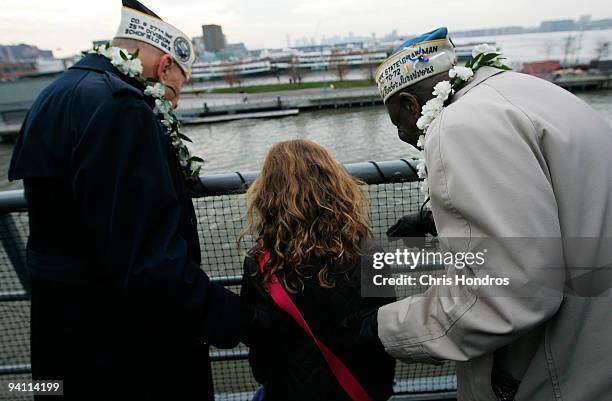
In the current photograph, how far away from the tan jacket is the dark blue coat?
0.93m

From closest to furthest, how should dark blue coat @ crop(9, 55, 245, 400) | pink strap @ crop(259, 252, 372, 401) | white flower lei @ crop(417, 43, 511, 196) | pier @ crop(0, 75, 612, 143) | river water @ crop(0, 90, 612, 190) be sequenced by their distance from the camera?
1. dark blue coat @ crop(9, 55, 245, 400)
2. white flower lei @ crop(417, 43, 511, 196)
3. pink strap @ crop(259, 252, 372, 401)
4. river water @ crop(0, 90, 612, 190)
5. pier @ crop(0, 75, 612, 143)

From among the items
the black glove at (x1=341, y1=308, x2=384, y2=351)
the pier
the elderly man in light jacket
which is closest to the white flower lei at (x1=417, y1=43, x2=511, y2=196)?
the elderly man in light jacket

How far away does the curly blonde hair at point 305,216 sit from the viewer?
71.2 inches

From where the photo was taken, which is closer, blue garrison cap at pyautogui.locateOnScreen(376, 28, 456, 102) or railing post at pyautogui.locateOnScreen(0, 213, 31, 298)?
blue garrison cap at pyautogui.locateOnScreen(376, 28, 456, 102)

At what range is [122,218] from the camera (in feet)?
4.90

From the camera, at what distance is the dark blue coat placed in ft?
4.91

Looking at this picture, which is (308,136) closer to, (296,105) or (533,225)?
(296,105)

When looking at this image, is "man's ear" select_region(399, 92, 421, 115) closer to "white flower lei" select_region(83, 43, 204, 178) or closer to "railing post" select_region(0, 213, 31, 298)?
"white flower lei" select_region(83, 43, 204, 178)

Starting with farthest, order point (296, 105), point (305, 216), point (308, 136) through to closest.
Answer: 1. point (296, 105)
2. point (308, 136)
3. point (305, 216)

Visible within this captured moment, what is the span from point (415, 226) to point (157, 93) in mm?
1387

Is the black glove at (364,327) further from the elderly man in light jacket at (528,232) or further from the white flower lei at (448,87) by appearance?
the white flower lei at (448,87)

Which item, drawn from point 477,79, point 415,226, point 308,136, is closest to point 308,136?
point 308,136

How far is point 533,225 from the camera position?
116cm

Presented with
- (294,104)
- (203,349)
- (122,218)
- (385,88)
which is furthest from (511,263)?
(294,104)
